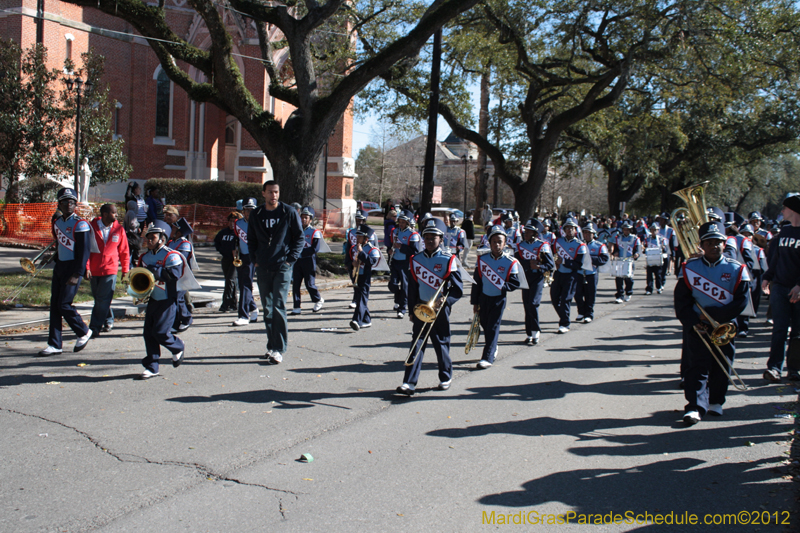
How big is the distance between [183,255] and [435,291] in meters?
3.38

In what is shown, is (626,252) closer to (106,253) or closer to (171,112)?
(106,253)

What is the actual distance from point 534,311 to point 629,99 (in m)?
26.8

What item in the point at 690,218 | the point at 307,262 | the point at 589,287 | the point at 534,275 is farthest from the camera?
the point at 589,287

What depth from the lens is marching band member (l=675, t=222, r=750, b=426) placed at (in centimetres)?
611

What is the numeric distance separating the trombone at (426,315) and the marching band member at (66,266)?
4199mm

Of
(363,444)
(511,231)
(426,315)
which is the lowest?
(363,444)

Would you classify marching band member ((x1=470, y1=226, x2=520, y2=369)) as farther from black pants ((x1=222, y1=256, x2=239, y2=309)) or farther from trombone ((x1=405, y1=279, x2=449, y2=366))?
black pants ((x1=222, y1=256, x2=239, y2=309))

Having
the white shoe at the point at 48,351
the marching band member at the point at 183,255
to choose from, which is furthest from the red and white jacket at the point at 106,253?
the white shoe at the point at 48,351

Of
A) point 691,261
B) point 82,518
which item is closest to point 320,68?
point 691,261

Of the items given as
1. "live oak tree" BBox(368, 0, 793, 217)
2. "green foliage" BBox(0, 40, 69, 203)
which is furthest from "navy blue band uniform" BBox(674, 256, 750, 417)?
"green foliage" BBox(0, 40, 69, 203)

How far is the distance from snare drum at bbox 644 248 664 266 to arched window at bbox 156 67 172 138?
1078 inches

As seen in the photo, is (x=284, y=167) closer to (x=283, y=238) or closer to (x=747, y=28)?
(x=283, y=238)

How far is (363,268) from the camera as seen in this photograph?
1092cm

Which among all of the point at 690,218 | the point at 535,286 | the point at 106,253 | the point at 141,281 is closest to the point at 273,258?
the point at 141,281
